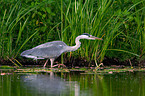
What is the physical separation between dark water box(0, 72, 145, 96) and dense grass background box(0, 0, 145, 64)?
1.87 metres

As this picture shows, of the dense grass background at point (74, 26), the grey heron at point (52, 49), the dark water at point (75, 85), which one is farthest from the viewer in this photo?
the dense grass background at point (74, 26)

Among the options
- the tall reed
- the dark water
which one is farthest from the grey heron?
the dark water

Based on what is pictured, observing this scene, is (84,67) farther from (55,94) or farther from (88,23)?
(55,94)

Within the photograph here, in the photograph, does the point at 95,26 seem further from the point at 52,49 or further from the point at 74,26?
the point at 52,49

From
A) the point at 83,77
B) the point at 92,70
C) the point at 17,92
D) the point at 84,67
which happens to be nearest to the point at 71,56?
the point at 84,67

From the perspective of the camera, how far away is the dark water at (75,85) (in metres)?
5.43

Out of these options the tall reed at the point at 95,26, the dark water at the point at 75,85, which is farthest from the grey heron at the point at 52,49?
the dark water at the point at 75,85

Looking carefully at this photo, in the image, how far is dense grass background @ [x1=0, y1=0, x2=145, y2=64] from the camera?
376 inches

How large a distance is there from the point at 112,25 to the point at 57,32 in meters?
1.87

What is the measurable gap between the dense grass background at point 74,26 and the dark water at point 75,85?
1872mm

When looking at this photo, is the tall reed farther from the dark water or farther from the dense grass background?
the dark water

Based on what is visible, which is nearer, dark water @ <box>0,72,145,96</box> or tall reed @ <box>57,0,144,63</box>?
Result: dark water @ <box>0,72,145,96</box>

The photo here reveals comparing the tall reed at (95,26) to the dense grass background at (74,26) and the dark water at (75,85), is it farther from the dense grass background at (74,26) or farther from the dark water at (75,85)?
the dark water at (75,85)

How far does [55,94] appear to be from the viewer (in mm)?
5273
